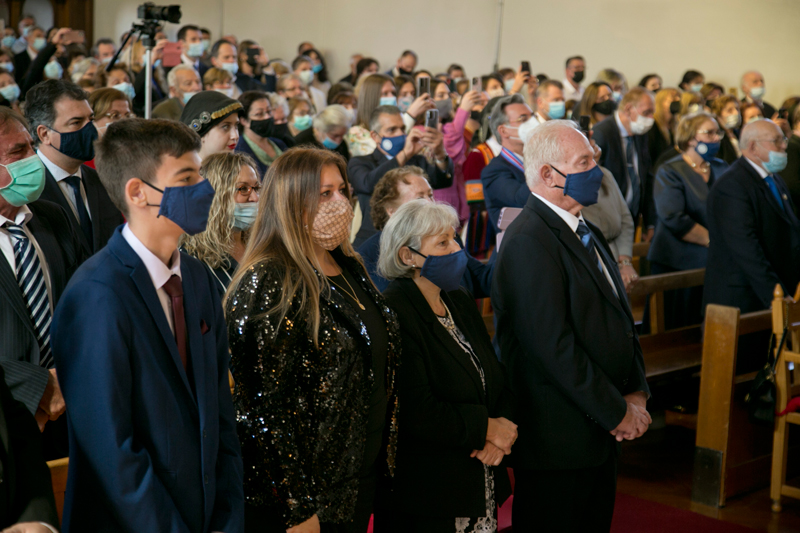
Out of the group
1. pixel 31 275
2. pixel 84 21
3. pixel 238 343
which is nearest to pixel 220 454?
pixel 238 343

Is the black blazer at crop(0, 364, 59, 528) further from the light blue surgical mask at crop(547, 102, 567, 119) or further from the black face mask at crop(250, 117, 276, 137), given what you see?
the light blue surgical mask at crop(547, 102, 567, 119)

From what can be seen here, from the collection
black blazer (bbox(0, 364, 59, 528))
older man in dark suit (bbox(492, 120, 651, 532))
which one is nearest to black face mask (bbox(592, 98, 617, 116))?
older man in dark suit (bbox(492, 120, 651, 532))

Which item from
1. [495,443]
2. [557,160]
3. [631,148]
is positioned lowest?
[495,443]

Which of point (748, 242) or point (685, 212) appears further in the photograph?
point (685, 212)

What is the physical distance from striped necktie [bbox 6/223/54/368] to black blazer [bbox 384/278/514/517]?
94cm

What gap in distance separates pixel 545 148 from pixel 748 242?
2.13m

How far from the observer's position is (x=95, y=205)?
9.75ft

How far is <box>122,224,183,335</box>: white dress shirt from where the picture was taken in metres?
1.55

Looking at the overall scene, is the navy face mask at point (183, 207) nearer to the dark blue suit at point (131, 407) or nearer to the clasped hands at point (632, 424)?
the dark blue suit at point (131, 407)

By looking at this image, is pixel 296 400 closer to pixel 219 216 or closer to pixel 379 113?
pixel 219 216

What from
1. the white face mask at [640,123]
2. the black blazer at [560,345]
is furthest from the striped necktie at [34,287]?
the white face mask at [640,123]

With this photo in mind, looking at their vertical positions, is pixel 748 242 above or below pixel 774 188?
below

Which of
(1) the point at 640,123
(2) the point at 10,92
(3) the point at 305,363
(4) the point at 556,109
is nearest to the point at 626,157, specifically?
(1) the point at 640,123

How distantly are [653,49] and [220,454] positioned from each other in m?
10.2
